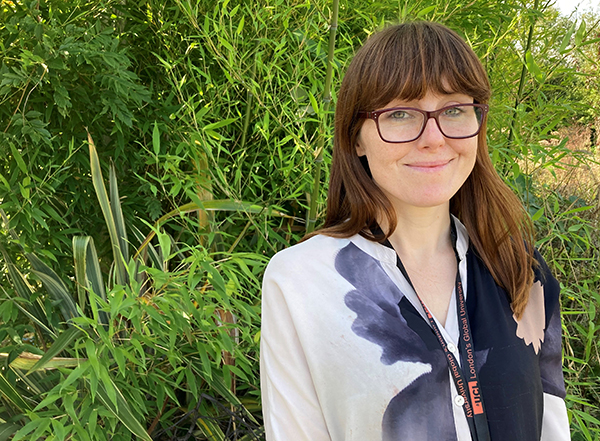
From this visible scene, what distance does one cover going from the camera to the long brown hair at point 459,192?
1030 mm

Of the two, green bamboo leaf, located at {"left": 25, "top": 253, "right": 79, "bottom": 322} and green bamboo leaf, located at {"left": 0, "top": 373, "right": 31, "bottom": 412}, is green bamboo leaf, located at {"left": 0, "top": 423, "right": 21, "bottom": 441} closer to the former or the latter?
green bamboo leaf, located at {"left": 0, "top": 373, "right": 31, "bottom": 412}

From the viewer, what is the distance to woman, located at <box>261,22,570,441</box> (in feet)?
3.29

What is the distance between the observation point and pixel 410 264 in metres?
1.18

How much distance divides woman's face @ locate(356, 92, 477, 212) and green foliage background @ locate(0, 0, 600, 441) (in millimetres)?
412

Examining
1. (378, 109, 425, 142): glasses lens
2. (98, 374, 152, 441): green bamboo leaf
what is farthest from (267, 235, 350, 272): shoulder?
(98, 374, 152, 441): green bamboo leaf

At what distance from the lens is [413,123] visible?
1045 mm

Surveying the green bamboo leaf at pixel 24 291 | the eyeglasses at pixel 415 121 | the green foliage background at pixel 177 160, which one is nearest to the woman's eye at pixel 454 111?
the eyeglasses at pixel 415 121

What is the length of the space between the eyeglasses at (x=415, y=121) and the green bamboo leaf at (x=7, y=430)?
4.25 ft

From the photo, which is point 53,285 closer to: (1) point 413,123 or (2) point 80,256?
(2) point 80,256

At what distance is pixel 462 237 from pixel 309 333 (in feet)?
1.46

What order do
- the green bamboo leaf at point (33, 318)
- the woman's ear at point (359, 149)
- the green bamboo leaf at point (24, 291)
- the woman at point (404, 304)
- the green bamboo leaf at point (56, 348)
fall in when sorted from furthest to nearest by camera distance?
the green bamboo leaf at point (24, 291)
the green bamboo leaf at point (33, 318)
the green bamboo leaf at point (56, 348)
the woman's ear at point (359, 149)
the woman at point (404, 304)

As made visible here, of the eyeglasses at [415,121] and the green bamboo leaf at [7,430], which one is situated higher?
the eyeglasses at [415,121]

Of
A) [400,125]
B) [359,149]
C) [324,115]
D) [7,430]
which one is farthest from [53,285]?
[400,125]

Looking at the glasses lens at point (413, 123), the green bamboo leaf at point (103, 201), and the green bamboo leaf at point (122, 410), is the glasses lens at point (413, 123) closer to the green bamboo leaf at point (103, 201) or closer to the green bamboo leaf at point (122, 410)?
the green bamboo leaf at point (122, 410)
